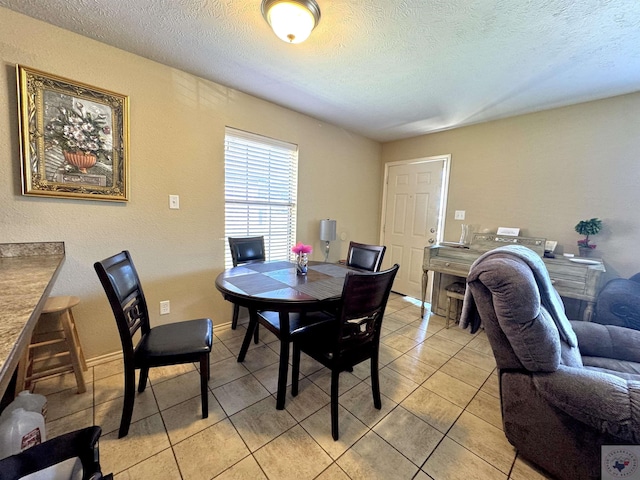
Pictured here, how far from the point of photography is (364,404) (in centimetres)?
166

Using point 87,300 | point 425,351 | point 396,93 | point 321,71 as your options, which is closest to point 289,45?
point 321,71

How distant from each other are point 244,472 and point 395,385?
1104 mm

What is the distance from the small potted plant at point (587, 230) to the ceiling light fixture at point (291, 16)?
9.35 ft

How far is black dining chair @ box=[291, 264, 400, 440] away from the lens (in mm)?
1332

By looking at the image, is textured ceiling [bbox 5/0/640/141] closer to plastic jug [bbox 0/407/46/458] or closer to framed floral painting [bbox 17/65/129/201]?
framed floral painting [bbox 17/65/129/201]

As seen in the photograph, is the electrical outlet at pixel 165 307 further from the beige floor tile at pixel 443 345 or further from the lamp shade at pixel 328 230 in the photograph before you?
the beige floor tile at pixel 443 345

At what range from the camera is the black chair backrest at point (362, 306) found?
1.31 metres

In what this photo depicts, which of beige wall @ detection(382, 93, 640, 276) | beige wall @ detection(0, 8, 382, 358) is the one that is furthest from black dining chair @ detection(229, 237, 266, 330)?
beige wall @ detection(382, 93, 640, 276)

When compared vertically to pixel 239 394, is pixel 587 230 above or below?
above

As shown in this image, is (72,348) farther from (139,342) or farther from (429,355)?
Answer: (429,355)

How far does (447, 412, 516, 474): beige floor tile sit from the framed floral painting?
2.74m

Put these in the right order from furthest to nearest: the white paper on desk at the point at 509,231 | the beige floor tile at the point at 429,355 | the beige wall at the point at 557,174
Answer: the white paper on desk at the point at 509,231 < the beige wall at the point at 557,174 < the beige floor tile at the point at 429,355

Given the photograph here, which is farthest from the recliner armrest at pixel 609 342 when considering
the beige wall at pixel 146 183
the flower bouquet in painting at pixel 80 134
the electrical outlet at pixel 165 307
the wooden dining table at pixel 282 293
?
the flower bouquet in painting at pixel 80 134

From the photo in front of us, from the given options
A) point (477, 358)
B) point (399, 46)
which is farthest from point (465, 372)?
point (399, 46)
